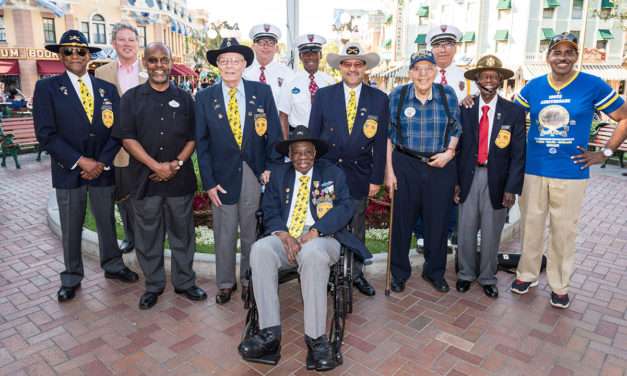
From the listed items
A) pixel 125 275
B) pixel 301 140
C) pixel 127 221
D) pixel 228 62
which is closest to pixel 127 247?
pixel 127 221

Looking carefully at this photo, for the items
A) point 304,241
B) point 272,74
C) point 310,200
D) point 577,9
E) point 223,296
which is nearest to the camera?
point 304,241

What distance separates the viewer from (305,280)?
128 inches

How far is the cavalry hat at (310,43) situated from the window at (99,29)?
30093mm

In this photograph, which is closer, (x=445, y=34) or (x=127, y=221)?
(x=445, y=34)

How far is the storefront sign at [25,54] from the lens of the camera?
2714 centimetres

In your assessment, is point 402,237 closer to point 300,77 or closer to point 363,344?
point 363,344

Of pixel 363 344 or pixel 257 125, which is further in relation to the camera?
pixel 257 125

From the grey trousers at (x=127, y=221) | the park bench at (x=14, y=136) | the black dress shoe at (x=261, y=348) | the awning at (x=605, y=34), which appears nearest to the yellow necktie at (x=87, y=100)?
the grey trousers at (x=127, y=221)

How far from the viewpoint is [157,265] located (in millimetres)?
4312

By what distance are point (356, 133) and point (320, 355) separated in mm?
1937

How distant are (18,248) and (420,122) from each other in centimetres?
492

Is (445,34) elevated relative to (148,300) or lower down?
elevated

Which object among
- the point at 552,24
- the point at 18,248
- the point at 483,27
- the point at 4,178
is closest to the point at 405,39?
the point at 483,27

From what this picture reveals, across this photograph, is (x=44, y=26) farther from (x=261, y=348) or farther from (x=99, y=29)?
(x=261, y=348)
